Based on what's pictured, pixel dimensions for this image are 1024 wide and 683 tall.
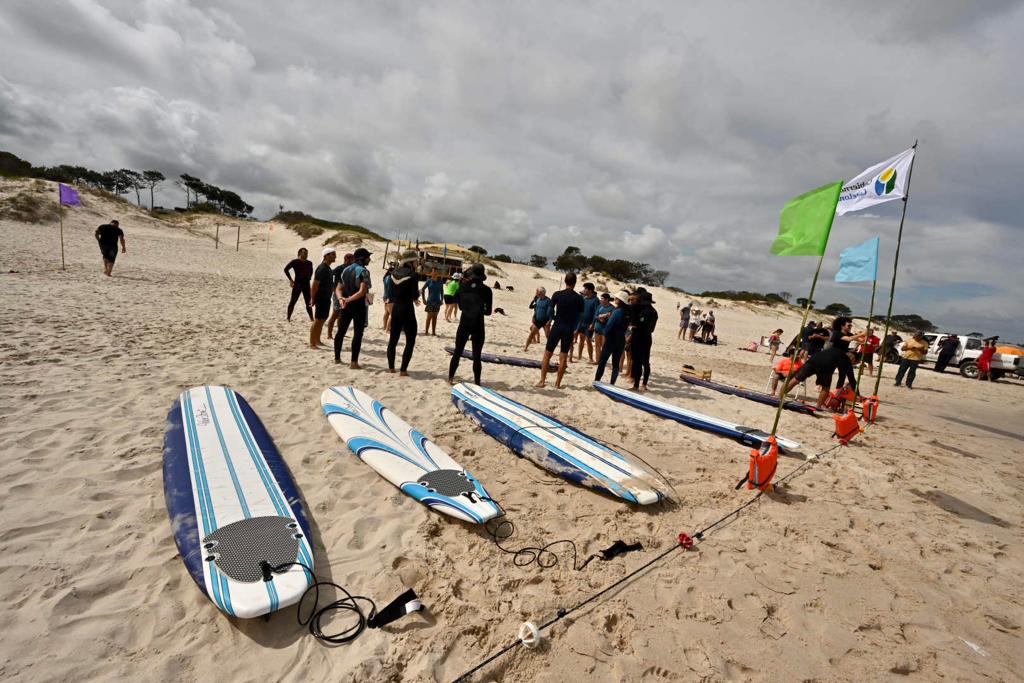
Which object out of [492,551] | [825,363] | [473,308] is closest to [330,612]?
[492,551]

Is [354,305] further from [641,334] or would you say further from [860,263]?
[860,263]

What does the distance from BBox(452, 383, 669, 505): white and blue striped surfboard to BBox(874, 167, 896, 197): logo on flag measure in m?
5.52

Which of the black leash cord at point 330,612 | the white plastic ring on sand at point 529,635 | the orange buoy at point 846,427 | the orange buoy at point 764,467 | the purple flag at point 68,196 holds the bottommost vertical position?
the black leash cord at point 330,612

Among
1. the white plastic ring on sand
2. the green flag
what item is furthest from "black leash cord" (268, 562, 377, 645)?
the green flag

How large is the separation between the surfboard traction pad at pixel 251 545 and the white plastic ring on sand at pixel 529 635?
1382 millimetres

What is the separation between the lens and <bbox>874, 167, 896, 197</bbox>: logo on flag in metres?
5.79

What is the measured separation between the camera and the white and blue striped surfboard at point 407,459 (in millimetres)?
3123

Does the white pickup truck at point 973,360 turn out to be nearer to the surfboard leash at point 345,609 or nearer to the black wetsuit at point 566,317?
the black wetsuit at point 566,317

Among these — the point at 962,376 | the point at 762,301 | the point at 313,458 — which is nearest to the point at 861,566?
the point at 313,458

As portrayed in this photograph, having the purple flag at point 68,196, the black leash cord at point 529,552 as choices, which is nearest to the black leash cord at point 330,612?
the black leash cord at point 529,552

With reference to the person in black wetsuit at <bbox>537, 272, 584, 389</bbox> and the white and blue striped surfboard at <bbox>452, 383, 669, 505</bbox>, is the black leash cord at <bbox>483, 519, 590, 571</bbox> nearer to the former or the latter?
the white and blue striped surfboard at <bbox>452, 383, 669, 505</bbox>

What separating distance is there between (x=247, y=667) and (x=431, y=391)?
4.22 m

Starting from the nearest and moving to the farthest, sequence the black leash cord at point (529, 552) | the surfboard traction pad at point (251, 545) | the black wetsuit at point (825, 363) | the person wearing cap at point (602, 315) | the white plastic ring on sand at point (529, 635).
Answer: the white plastic ring on sand at point (529, 635) → the surfboard traction pad at point (251, 545) → the black leash cord at point (529, 552) → the black wetsuit at point (825, 363) → the person wearing cap at point (602, 315)

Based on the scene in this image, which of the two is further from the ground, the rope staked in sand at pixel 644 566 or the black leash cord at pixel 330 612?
the rope staked in sand at pixel 644 566
